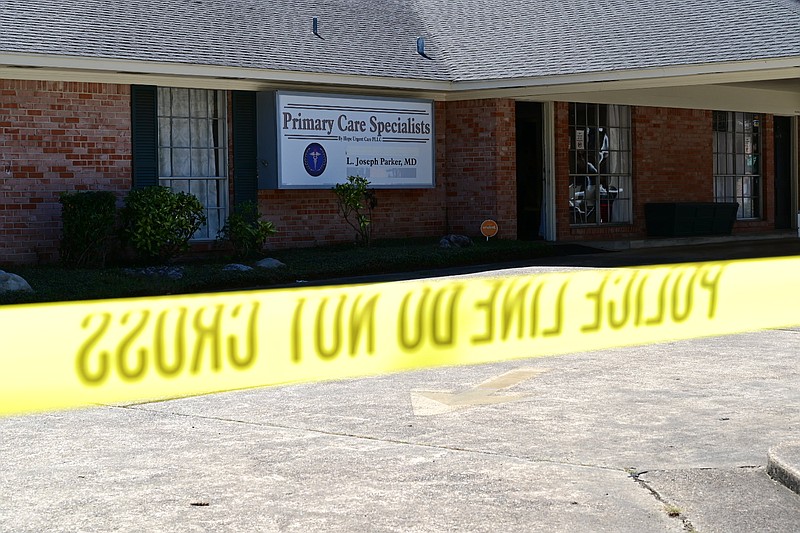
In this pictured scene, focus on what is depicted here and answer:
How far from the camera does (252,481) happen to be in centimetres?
640

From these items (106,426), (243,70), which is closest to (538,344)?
(106,426)

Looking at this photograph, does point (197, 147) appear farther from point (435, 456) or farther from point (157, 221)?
point (435, 456)

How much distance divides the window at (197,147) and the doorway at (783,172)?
15.0m

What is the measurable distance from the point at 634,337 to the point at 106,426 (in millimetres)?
4577

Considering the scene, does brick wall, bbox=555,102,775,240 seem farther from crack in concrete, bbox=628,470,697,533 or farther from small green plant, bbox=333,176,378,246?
crack in concrete, bbox=628,470,697,533

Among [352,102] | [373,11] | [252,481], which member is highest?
[373,11]

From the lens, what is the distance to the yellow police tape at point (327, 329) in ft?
23.3

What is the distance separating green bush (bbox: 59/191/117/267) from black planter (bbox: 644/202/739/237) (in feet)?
39.7

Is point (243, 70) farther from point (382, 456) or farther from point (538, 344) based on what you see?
point (382, 456)

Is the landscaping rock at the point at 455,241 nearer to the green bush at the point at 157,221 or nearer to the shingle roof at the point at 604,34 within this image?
the shingle roof at the point at 604,34

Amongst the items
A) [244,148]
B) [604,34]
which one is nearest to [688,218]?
[604,34]

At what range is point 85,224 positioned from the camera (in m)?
17.2

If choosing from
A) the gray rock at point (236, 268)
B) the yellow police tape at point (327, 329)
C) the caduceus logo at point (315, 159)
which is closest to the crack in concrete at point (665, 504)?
the yellow police tape at point (327, 329)

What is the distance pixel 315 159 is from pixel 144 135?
9.73 ft
